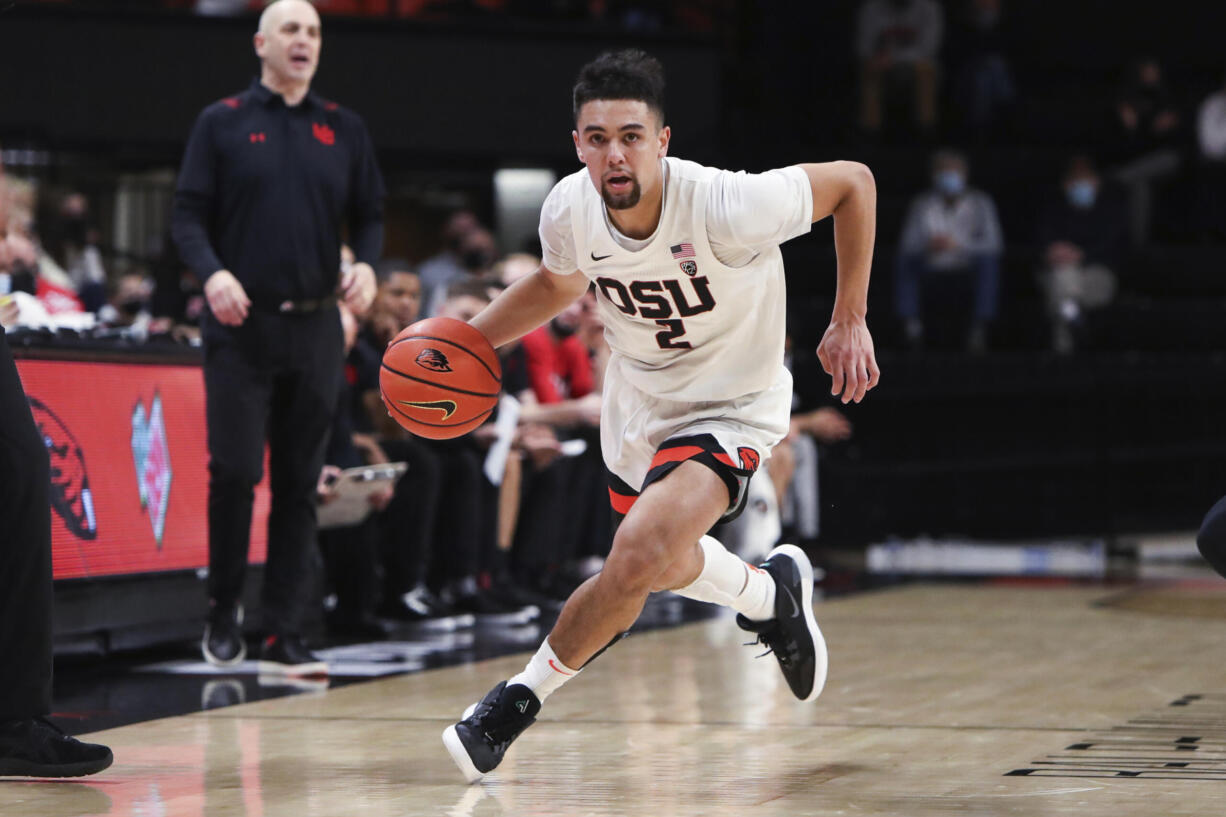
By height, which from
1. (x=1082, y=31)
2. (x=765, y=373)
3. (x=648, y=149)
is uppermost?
(x=1082, y=31)

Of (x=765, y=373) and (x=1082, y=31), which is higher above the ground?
(x=1082, y=31)

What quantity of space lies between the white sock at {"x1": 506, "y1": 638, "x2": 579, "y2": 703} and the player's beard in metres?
1.07

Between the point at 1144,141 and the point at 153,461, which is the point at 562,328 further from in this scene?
the point at 1144,141

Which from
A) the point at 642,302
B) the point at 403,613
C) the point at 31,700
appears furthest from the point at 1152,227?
the point at 31,700

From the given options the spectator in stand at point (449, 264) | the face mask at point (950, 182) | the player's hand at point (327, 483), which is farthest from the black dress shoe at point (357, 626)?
the face mask at point (950, 182)

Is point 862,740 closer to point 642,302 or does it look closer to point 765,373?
point 765,373

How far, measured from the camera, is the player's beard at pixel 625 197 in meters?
4.28

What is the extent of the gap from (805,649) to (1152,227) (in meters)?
12.2

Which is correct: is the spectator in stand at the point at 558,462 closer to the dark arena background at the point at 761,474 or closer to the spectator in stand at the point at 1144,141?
the dark arena background at the point at 761,474

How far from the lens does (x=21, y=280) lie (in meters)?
7.92

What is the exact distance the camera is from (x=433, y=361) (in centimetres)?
462

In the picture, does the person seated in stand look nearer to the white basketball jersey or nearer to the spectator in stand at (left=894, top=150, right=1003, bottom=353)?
the white basketball jersey

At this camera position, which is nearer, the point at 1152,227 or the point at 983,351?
the point at 983,351

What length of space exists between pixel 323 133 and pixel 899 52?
10.8 metres
